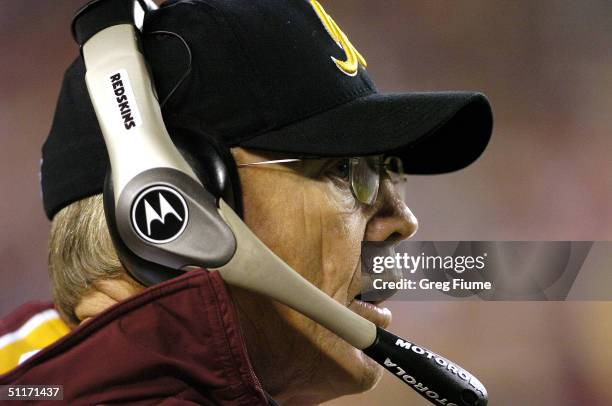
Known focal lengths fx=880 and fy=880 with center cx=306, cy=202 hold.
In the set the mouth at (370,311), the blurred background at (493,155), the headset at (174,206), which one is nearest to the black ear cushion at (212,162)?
the headset at (174,206)

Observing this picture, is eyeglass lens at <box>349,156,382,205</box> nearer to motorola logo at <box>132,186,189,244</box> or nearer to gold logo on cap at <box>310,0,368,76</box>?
gold logo on cap at <box>310,0,368,76</box>

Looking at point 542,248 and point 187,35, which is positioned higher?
point 187,35

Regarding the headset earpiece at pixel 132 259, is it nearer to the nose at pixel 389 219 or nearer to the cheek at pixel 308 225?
the cheek at pixel 308 225

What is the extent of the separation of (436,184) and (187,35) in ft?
5.02

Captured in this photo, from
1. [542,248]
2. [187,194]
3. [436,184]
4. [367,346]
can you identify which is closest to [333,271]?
[367,346]

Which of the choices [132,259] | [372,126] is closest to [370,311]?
[372,126]

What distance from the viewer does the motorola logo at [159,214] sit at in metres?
0.88

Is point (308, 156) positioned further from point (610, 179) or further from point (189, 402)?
point (610, 179)

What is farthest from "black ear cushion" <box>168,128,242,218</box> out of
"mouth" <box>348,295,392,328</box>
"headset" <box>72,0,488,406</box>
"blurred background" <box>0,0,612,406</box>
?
"blurred background" <box>0,0,612,406</box>

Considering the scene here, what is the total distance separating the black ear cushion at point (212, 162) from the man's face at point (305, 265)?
0.11 ft

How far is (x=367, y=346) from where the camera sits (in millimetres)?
998

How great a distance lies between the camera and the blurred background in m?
2.28

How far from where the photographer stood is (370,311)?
111 cm

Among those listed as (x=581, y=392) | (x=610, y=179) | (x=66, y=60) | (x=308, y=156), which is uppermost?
(x=308, y=156)
